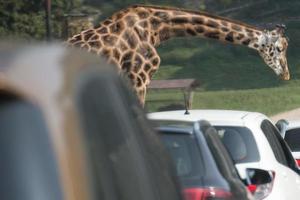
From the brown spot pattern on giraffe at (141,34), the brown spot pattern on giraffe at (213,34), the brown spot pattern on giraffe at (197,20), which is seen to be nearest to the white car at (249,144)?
the brown spot pattern on giraffe at (141,34)

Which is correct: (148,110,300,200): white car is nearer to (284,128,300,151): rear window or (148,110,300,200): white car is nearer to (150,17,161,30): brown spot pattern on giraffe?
(284,128,300,151): rear window

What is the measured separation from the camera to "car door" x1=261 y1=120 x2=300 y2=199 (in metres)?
9.54

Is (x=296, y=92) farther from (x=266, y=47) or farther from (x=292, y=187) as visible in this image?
(x=292, y=187)

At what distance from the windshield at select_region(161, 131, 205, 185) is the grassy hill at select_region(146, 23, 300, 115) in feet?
102

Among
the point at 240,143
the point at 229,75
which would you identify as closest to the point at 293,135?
the point at 240,143

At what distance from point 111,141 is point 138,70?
14635mm

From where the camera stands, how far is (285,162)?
10.3m

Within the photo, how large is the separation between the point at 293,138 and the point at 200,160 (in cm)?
711

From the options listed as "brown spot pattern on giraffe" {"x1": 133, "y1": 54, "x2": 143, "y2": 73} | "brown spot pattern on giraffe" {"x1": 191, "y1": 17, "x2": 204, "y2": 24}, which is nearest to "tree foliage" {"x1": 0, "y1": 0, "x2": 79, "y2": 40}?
"brown spot pattern on giraffe" {"x1": 191, "y1": 17, "x2": 204, "y2": 24}

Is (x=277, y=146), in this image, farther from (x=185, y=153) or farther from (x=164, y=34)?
(x=164, y=34)

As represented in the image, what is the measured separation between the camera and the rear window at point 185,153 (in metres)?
7.33

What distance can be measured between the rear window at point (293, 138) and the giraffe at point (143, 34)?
316 centimetres

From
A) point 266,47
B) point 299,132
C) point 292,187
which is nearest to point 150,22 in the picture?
point 266,47

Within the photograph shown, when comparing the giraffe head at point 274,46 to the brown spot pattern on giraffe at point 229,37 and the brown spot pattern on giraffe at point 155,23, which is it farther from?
the brown spot pattern on giraffe at point 155,23
